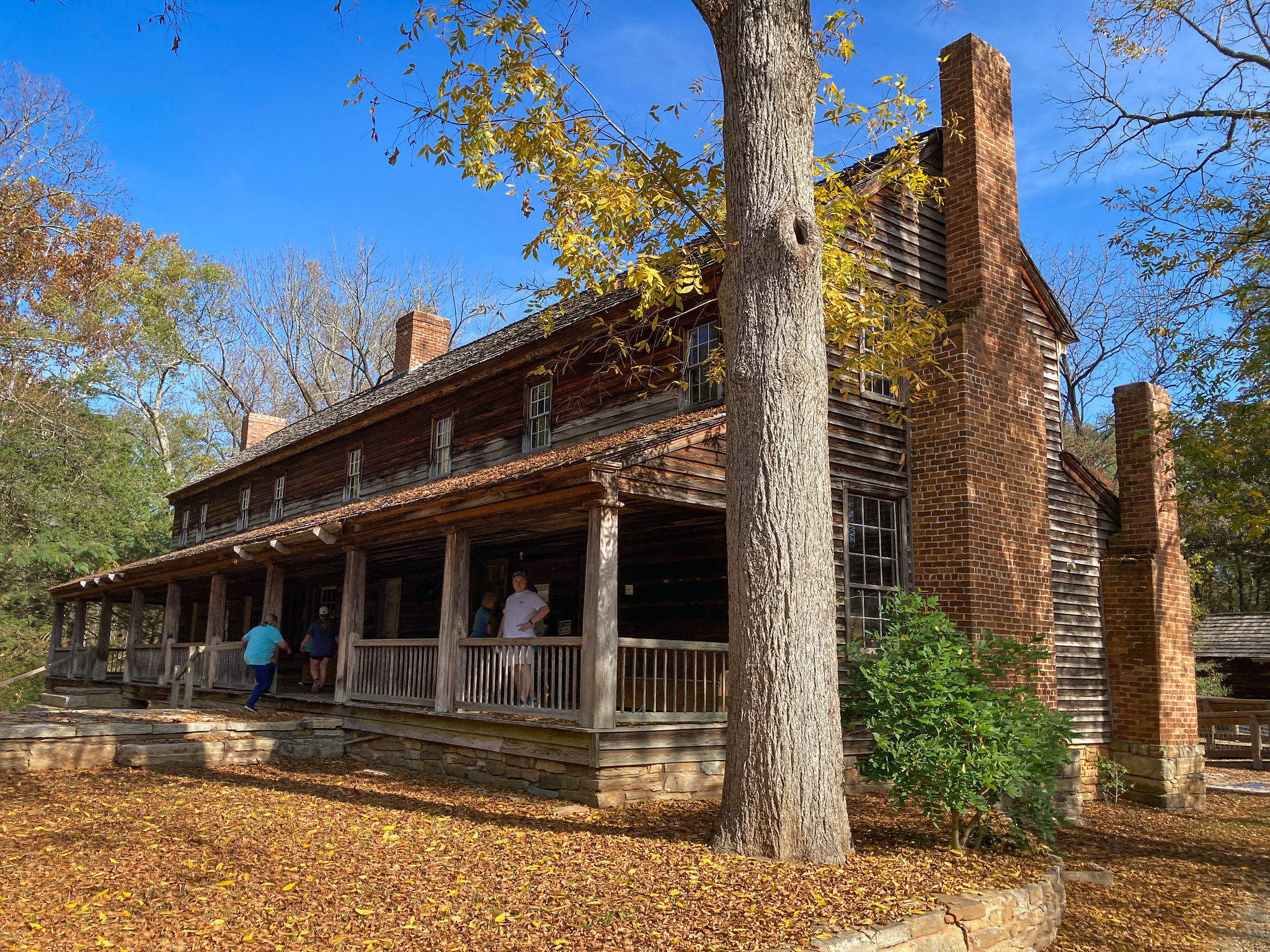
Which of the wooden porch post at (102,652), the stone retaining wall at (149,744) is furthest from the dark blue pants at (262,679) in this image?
the wooden porch post at (102,652)

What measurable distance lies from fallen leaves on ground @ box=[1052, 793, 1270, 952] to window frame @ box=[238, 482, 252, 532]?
22198mm

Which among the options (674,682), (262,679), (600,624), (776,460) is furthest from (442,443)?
(776,460)

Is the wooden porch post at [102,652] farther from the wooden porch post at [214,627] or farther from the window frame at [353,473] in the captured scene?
the window frame at [353,473]

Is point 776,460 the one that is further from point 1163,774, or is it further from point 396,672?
point 1163,774

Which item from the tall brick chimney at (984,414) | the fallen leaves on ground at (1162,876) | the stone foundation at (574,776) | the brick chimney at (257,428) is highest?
the brick chimney at (257,428)

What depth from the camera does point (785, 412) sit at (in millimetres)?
7422

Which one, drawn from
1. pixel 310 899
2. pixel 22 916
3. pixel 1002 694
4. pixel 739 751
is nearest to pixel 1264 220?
pixel 1002 694

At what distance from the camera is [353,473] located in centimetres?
2203

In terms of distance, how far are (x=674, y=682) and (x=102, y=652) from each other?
1964 centimetres

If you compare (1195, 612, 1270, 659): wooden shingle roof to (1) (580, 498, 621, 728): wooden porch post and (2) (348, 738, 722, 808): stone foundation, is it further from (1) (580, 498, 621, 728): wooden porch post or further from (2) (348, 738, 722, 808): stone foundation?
(1) (580, 498, 621, 728): wooden porch post

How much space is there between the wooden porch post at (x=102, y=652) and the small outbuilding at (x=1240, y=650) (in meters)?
28.5

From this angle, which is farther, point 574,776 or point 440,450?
point 440,450

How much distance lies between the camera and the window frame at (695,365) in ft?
42.8

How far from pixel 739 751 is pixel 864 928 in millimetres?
1723
